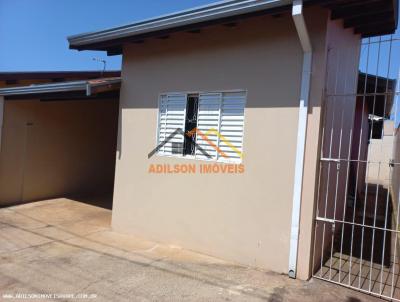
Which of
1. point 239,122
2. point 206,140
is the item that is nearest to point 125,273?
point 206,140

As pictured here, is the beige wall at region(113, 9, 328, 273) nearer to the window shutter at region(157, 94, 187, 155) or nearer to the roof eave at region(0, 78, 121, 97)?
the window shutter at region(157, 94, 187, 155)

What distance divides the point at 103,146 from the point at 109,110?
48.5 inches

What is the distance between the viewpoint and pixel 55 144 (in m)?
9.30

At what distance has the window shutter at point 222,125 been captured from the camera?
4918 millimetres

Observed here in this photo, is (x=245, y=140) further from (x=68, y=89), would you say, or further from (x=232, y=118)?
(x=68, y=89)

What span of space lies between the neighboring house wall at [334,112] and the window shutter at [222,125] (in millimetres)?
1213

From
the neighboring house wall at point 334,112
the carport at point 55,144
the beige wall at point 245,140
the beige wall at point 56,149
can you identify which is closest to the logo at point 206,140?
the beige wall at point 245,140

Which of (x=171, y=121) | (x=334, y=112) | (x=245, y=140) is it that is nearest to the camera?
(x=245, y=140)

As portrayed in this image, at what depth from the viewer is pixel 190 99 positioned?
5.47 meters

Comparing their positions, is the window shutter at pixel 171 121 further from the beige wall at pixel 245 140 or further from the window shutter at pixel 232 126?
the window shutter at pixel 232 126

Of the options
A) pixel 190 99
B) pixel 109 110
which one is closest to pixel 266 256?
pixel 190 99

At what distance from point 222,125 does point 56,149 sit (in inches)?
244

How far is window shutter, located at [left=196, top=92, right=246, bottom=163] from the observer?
492 centimetres

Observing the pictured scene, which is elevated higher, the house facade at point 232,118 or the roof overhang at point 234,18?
the roof overhang at point 234,18
